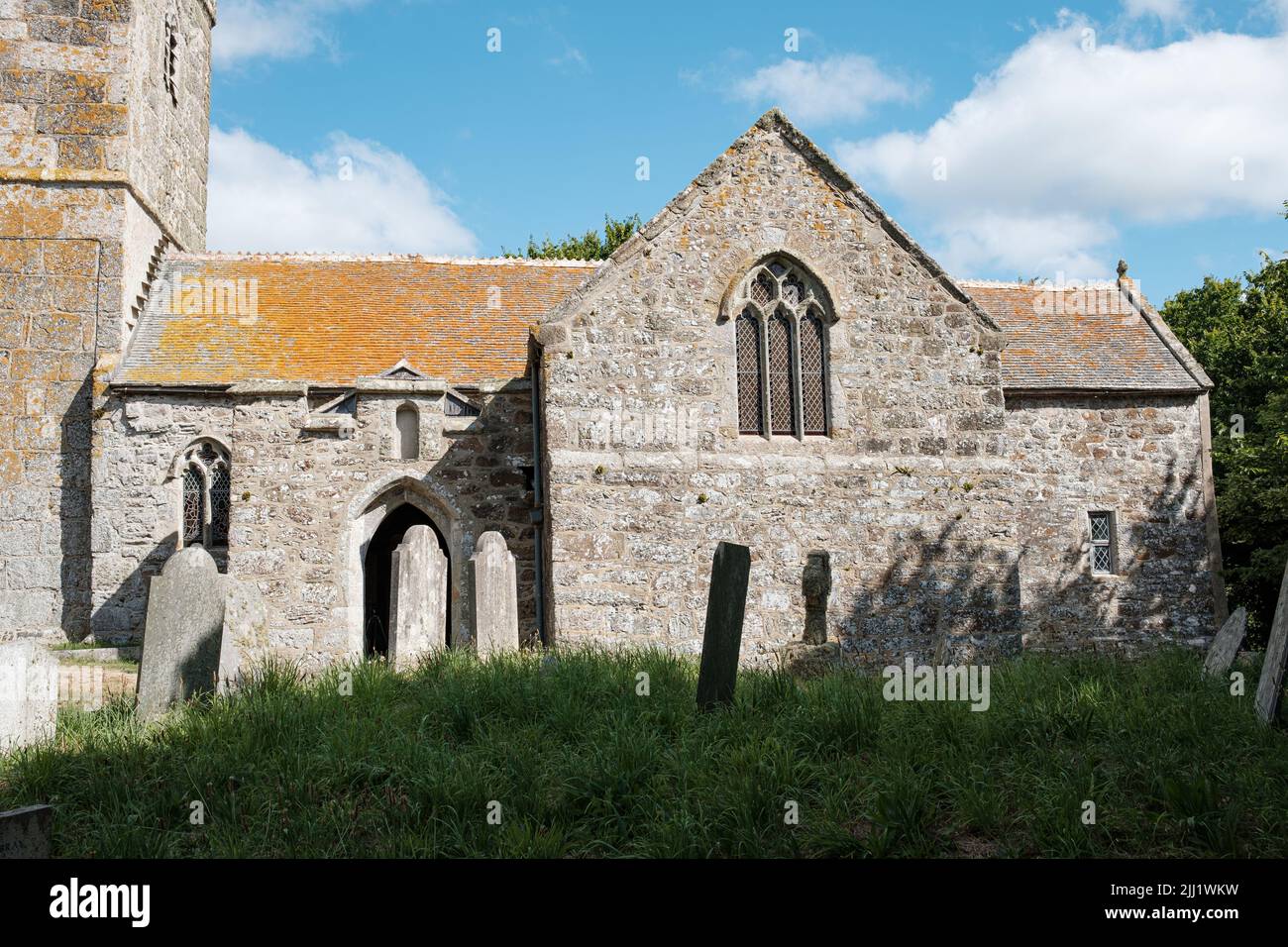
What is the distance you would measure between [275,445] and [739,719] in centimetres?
946

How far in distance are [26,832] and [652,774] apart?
321 centimetres

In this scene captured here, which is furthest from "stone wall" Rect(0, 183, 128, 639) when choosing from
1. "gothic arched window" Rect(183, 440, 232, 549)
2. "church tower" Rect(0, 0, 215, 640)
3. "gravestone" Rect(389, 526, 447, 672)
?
"gravestone" Rect(389, 526, 447, 672)

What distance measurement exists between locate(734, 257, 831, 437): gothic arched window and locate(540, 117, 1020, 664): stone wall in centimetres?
22

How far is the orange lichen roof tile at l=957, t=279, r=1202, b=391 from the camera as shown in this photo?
51.9ft

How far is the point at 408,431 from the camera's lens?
14.3 m

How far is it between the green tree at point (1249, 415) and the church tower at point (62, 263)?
58.8 feet

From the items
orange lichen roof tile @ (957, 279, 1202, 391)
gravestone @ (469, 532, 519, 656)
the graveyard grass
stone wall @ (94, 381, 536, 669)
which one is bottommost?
the graveyard grass

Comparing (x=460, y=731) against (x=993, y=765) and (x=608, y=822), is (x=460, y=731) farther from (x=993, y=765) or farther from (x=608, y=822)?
(x=993, y=765)

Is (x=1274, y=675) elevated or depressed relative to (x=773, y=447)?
depressed

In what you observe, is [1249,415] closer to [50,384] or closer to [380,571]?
[380,571]

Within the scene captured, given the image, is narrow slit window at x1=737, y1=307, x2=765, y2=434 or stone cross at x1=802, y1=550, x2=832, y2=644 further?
narrow slit window at x1=737, y1=307, x2=765, y2=434

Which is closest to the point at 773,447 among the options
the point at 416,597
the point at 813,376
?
the point at 813,376

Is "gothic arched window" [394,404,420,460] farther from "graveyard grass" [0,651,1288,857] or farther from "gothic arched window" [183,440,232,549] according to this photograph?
"graveyard grass" [0,651,1288,857]

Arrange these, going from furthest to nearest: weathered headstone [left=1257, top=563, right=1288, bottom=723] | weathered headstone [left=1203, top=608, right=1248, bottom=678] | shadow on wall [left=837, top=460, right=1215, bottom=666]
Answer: shadow on wall [left=837, top=460, right=1215, bottom=666], weathered headstone [left=1203, top=608, right=1248, bottom=678], weathered headstone [left=1257, top=563, right=1288, bottom=723]
